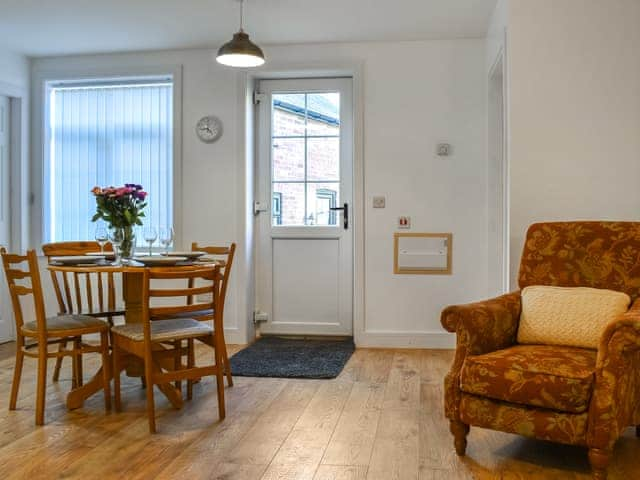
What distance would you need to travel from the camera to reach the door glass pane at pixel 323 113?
485 centimetres

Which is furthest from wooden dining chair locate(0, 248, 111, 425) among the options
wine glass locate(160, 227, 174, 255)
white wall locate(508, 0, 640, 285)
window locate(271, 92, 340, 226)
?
white wall locate(508, 0, 640, 285)

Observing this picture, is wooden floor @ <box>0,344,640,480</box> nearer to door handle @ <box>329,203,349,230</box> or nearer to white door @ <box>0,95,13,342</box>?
white door @ <box>0,95,13,342</box>

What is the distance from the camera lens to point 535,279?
9.57ft

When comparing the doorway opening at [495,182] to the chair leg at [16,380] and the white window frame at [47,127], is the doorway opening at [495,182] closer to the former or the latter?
the white window frame at [47,127]

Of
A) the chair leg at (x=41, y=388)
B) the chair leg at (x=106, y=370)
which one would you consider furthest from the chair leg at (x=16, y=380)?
the chair leg at (x=106, y=370)

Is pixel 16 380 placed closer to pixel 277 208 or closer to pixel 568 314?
pixel 277 208

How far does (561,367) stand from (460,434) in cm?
51

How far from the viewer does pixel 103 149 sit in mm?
4984

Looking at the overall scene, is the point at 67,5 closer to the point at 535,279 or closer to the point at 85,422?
the point at 85,422

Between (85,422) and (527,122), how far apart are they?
2.79 metres

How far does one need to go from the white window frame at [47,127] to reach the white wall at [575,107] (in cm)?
259

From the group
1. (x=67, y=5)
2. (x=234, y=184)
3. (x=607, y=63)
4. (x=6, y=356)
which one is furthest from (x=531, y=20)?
(x=6, y=356)

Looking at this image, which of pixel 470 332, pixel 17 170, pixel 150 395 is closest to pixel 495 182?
pixel 470 332

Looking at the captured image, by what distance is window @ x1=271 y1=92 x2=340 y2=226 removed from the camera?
4.85 meters
